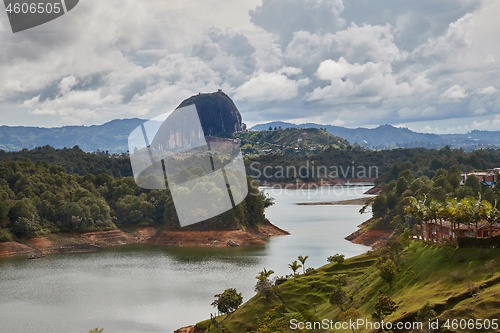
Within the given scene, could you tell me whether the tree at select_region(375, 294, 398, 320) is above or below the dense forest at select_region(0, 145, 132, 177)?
below

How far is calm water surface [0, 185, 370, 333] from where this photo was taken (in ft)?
118

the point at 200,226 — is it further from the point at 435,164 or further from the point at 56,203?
A: the point at 435,164

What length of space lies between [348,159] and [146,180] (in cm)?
10814

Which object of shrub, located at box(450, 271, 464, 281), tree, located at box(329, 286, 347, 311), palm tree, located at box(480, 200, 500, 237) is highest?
palm tree, located at box(480, 200, 500, 237)

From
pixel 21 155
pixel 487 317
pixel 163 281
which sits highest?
pixel 21 155

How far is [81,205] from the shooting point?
7719 cm

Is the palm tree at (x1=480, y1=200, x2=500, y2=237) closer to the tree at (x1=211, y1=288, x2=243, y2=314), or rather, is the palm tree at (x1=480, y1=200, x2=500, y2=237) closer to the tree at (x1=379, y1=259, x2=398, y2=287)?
the tree at (x1=379, y1=259, x2=398, y2=287)

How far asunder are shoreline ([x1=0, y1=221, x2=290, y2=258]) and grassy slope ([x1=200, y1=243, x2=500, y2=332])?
113 feet

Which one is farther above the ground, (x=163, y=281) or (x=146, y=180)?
(x=146, y=180)

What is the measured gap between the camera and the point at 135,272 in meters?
52.2

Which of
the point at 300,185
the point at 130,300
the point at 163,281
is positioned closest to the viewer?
the point at 130,300

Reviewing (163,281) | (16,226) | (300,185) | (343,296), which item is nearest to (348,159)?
(300,185)

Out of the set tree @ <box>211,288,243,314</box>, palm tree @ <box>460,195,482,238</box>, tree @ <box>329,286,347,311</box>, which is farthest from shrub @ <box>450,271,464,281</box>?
tree @ <box>211,288,243,314</box>

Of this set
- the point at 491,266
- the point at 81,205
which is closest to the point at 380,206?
the point at 81,205
